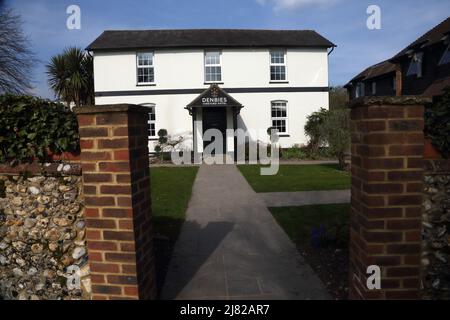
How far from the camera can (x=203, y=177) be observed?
39.1 feet

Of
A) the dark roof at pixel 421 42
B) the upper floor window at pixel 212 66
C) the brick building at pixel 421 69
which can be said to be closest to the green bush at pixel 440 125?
the brick building at pixel 421 69

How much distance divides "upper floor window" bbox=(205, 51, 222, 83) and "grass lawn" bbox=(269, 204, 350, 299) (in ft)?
44.5

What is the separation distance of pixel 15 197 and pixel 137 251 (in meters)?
1.25

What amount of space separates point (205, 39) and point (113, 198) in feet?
59.9

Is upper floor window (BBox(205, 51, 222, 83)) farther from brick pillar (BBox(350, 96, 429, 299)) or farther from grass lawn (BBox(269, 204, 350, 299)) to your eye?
brick pillar (BBox(350, 96, 429, 299))

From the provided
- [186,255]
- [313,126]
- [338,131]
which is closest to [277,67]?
[313,126]

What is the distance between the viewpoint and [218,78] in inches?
750

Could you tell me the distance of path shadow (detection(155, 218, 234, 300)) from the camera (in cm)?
371

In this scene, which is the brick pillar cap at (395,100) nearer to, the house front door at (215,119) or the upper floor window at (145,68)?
the house front door at (215,119)

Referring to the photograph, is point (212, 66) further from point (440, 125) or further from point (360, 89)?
point (440, 125)

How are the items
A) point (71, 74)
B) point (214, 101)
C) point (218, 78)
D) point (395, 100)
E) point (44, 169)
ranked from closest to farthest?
point (395, 100) → point (44, 169) → point (214, 101) → point (218, 78) → point (71, 74)

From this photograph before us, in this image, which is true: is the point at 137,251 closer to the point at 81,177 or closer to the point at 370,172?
the point at 81,177

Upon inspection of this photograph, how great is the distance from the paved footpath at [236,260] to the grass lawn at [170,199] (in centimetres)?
20

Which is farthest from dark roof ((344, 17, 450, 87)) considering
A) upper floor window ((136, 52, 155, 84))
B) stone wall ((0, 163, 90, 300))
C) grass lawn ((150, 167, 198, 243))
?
stone wall ((0, 163, 90, 300))
